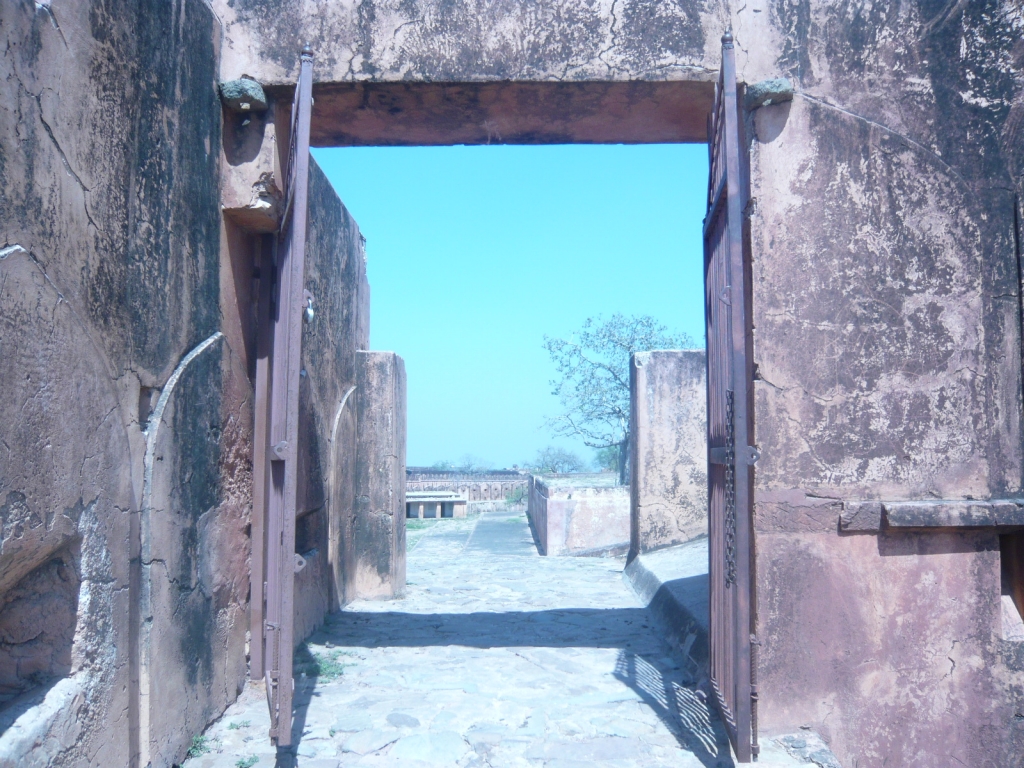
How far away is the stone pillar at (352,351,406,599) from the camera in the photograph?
638cm

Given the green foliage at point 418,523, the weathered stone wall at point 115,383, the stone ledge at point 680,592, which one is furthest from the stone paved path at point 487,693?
the green foliage at point 418,523

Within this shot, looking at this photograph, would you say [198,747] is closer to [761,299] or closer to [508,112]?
[761,299]

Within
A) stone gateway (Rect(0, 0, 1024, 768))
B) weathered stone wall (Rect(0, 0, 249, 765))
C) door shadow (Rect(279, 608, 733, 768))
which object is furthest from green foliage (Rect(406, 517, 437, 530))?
weathered stone wall (Rect(0, 0, 249, 765))

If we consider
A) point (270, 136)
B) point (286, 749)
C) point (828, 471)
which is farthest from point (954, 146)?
point (286, 749)

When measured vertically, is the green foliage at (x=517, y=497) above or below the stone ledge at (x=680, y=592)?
below

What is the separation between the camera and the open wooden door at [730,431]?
112 inches

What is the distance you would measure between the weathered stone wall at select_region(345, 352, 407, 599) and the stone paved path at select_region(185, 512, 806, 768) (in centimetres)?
24

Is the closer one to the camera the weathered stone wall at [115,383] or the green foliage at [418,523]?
the weathered stone wall at [115,383]

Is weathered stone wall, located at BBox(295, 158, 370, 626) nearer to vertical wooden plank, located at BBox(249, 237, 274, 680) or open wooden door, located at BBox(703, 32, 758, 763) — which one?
vertical wooden plank, located at BBox(249, 237, 274, 680)

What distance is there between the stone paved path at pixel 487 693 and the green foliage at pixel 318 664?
0.04 feet

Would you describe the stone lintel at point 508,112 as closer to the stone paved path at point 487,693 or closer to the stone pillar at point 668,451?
the stone paved path at point 487,693

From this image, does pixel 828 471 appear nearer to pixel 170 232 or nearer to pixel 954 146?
pixel 954 146

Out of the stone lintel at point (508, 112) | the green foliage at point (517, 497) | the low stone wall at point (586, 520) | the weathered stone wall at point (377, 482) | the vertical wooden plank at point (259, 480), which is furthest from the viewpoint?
the green foliage at point (517, 497)

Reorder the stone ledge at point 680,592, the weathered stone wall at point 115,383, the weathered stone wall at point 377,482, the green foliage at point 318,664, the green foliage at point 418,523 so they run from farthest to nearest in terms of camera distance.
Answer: the green foliage at point 418,523 < the weathered stone wall at point 377,482 < the stone ledge at point 680,592 < the green foliage at point 318,664 < the weathered stone wall at point 115,383
